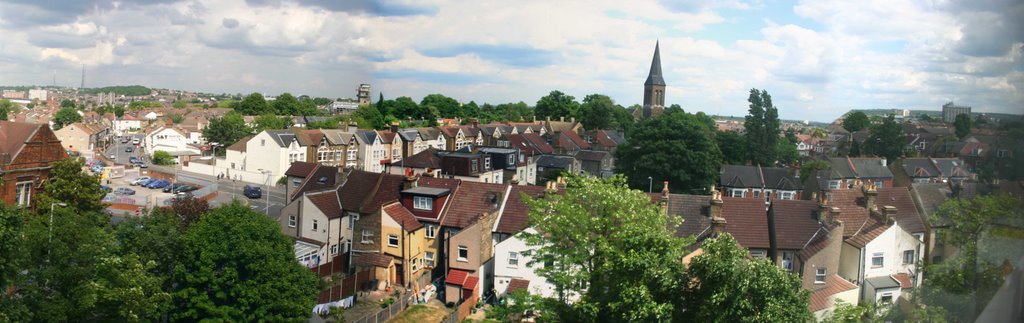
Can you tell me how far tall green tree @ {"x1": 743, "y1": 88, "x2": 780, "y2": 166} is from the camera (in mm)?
24281

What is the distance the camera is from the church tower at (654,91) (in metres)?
Answer: 47.0

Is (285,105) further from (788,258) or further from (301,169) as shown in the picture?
(788,258)

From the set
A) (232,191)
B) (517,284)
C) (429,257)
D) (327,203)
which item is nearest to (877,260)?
(517,284)

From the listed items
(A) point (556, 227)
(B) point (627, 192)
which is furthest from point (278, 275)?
(B) point (627, 192)

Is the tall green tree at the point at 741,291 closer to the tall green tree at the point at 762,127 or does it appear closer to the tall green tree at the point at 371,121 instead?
the tall green tree at the point at 762,127

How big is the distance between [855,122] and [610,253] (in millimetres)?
15809

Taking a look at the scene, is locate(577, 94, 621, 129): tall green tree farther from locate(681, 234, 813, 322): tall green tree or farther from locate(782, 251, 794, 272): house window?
locate(681, 234, 813, 322): tall green tree

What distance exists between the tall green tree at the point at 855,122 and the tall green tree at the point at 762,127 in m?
4.29

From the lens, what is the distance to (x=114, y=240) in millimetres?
7523

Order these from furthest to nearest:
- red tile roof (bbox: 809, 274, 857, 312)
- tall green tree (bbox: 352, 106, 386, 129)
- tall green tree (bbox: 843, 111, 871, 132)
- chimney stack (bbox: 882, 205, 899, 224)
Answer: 1. tall green tree (bbox: 352, 106, 386, 129)
2. tall green tree (bbox: 843, 111, 871, 132)
3. chimney stack (bbox: 882, 205, 899, 224)
4. red tile roof (bbox: 809, 274, 857, 312)

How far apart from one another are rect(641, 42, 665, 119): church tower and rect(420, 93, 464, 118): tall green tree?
13.2 m

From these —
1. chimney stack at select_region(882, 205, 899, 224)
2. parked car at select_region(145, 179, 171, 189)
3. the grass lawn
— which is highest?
chimney stack at select_region(882, 205, 899, 224)

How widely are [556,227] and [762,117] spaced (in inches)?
774

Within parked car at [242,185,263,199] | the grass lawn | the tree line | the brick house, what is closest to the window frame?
the grass lawn
